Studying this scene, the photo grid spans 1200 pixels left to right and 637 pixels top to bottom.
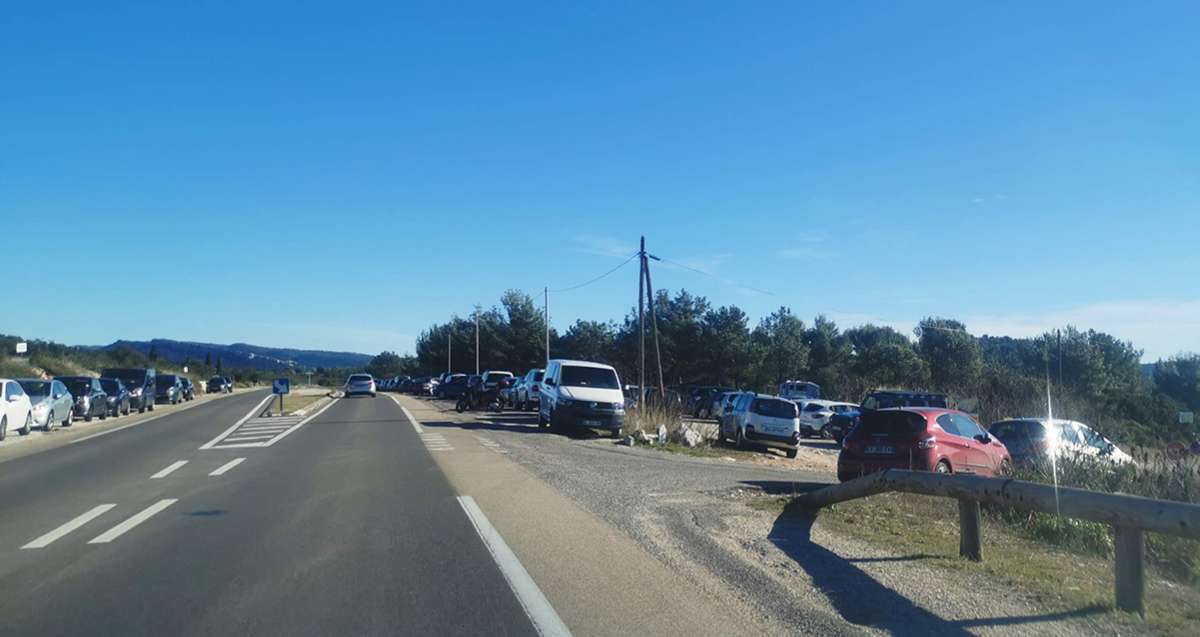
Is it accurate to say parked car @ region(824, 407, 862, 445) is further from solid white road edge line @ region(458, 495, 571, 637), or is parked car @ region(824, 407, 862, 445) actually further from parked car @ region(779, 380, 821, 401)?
solid white road edge line @ region(458, 495, 571, 637)

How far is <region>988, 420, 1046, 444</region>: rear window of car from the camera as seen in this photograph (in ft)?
65.5

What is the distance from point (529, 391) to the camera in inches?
1587

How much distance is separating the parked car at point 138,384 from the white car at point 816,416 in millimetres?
30921

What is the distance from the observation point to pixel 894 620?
6.59 meters

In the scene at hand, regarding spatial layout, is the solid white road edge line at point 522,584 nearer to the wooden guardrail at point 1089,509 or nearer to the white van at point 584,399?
the wooden guardrail at point 1089,509

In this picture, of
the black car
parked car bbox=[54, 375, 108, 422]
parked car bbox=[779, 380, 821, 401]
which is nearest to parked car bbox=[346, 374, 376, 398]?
parked car bbox=[54, 375, 108, 422]

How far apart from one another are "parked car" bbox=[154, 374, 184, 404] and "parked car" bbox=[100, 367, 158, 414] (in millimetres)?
6652

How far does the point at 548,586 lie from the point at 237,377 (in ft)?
478

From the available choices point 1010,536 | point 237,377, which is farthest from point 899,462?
point 237,377

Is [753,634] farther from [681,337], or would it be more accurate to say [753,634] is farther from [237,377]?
[237,377]

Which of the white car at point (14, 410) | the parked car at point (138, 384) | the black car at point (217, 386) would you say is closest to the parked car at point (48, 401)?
the white car at point (14, 410)

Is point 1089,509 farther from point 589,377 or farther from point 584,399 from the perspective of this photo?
point 589,377

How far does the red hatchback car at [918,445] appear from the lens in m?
16.2

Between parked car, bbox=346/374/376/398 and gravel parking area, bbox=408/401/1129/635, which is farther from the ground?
parked car, bbox=346/374/376/398
